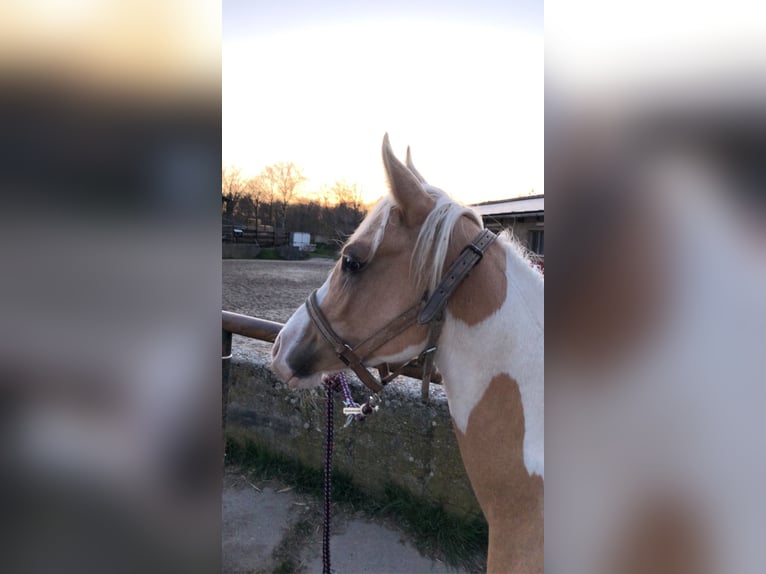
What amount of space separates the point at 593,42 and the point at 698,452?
15.0 inches

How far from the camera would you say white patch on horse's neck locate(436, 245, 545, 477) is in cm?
105

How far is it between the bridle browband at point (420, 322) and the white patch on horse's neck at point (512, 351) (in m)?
0.05

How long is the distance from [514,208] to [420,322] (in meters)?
0.81

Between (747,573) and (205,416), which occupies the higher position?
(205,416)

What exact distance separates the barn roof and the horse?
0.20m

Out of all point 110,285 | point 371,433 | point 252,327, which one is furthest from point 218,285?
point 371,433

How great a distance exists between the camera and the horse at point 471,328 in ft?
A: 3.47

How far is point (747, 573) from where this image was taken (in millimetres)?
357

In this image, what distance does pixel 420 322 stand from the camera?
115cm

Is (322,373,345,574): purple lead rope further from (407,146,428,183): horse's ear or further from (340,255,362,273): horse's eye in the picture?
(407,146,428,183): horse's ear

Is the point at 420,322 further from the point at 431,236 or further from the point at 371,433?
the point at 371,433

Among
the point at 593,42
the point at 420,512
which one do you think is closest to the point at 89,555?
the point at 593,42

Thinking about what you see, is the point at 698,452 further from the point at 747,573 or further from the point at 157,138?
the point at 157,138

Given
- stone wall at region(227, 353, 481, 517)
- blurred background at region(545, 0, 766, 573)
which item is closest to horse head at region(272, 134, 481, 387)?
blurred background at region(545, 0, 766, 573)
